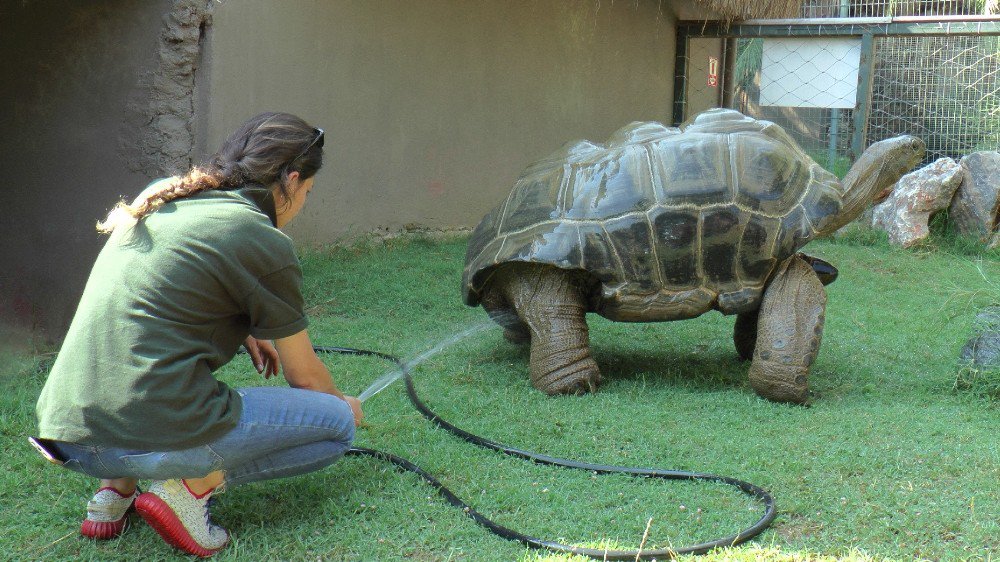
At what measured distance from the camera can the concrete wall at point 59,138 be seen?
564 centimetres

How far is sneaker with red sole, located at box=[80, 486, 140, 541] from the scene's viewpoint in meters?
3.20

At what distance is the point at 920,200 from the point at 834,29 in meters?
1.93

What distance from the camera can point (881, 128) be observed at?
513 inches

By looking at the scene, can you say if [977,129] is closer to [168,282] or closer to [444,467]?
[444,467]

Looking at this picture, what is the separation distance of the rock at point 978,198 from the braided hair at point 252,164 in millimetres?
8175

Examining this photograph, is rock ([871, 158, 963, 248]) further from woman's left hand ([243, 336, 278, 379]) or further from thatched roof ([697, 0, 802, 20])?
woman's left hand ([243, 336, 278, 379])

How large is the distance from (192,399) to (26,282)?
11.6ft

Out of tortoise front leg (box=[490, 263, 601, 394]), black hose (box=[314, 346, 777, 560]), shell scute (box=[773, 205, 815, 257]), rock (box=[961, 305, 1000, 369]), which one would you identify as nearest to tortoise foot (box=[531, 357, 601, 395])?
tortoise front leg (box=[490, 263, 601, 394])

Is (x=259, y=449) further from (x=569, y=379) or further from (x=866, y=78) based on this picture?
(x=866, y=78)

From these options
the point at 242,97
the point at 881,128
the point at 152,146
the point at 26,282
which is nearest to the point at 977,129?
the point at 881,128

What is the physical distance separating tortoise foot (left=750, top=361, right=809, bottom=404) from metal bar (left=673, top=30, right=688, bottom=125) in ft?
21.7

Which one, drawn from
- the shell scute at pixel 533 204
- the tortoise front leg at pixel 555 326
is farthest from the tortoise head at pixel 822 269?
the shell scute at pixel 533 204

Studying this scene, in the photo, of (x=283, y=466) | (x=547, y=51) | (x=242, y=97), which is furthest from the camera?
(x=547, y=51)

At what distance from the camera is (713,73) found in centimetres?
1185
